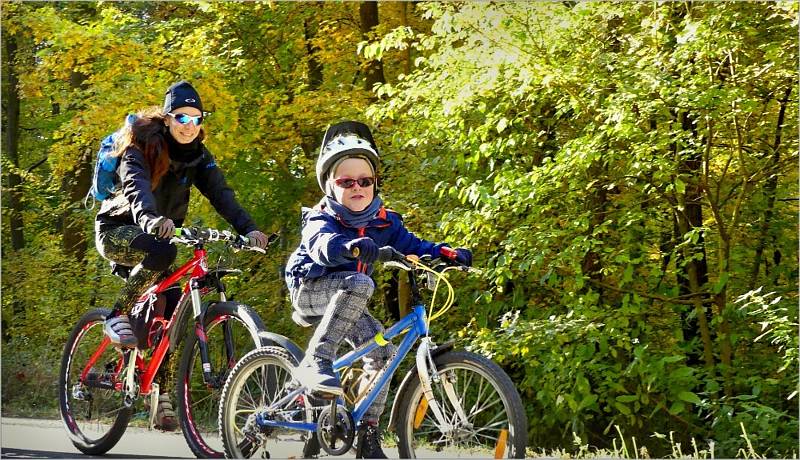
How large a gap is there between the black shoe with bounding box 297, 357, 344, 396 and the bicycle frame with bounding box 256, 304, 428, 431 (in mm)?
98

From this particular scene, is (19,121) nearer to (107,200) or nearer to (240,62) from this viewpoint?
(240,62)

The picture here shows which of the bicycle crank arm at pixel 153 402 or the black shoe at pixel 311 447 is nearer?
the black shoe at pixel 311 447

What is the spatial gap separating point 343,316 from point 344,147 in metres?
0.77

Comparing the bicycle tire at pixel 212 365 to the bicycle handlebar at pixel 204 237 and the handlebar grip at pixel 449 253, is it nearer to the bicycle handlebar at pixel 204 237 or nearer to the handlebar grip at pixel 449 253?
the bicycle handlebar at pixel 204 237

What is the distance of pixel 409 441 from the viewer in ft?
13.1

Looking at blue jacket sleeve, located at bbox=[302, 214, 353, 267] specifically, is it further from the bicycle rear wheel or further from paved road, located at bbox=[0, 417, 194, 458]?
the bicycle rear wheel

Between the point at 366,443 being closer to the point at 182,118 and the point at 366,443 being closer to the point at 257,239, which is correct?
the point at 257,239

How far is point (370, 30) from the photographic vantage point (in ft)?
43.0

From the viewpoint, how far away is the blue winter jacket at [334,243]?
13.1ft

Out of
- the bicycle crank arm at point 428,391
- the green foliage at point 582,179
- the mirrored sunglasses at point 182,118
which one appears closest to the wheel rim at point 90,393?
the mirrored sunglasses at point 182,118

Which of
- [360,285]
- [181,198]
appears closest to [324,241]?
[360,285]

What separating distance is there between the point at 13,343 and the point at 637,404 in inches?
372

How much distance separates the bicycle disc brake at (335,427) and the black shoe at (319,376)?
0.09 meters

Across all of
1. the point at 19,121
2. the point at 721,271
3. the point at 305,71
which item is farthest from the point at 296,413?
the point at 19,121
